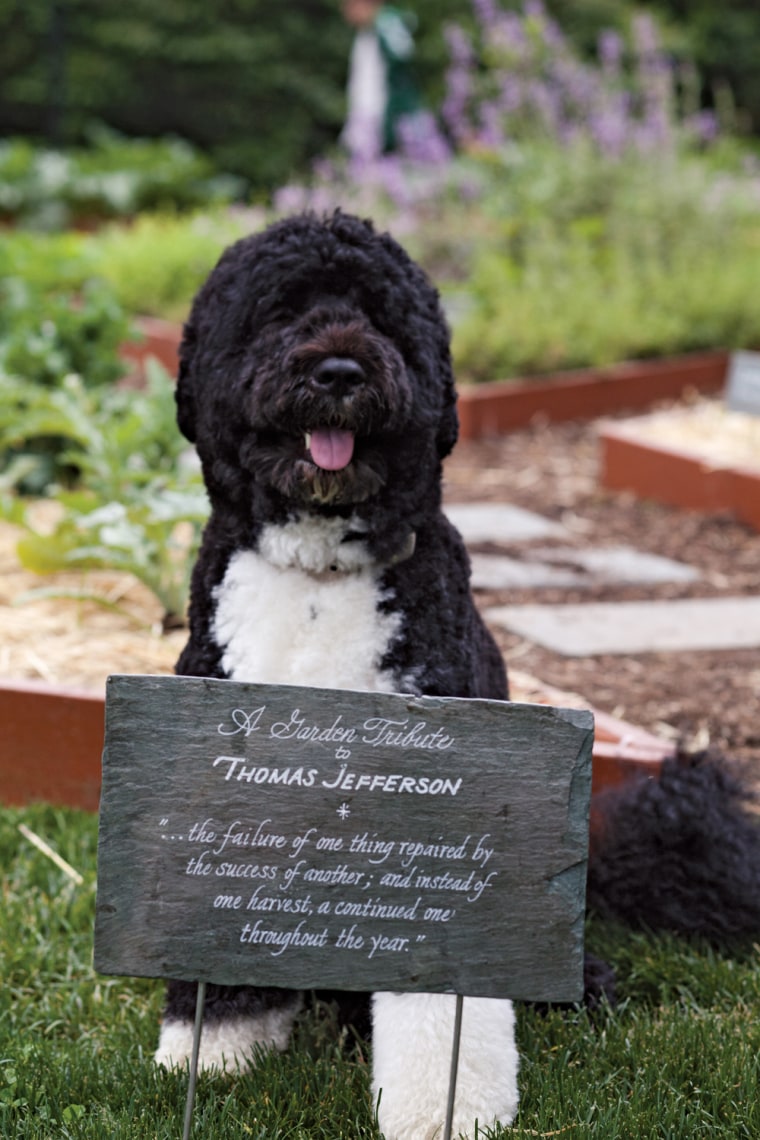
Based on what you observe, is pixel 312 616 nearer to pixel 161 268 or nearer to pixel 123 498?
pixel 123 498

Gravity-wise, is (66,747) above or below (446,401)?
below

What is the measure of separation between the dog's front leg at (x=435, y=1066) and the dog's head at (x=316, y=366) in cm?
87

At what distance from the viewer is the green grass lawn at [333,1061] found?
2.33 metres

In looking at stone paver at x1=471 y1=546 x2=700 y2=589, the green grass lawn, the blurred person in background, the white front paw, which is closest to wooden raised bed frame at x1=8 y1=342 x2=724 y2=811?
the green grass lawn

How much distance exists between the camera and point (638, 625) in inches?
201

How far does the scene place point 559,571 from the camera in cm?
580

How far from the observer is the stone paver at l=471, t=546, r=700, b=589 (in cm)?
562

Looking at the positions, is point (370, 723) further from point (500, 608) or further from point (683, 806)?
point (500, 608)

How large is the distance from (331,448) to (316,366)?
145mm

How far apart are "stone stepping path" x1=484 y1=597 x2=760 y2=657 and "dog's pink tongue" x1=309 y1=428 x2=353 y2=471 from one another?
2488 millimetres

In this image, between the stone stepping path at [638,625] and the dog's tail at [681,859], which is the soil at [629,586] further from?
the dog's tail at [681,859]

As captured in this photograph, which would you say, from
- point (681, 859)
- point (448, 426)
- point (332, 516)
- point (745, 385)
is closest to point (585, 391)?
point (745, 385)

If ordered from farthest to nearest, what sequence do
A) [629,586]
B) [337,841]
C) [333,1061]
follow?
[629,586], [333,1061], [337,841]

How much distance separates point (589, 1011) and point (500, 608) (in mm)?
2566
